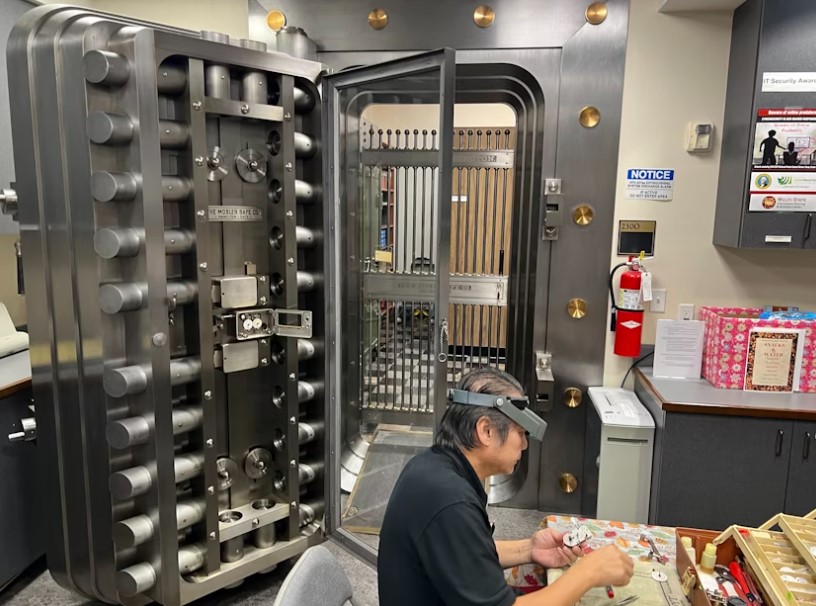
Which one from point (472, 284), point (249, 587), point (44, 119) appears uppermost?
point (44, 119)

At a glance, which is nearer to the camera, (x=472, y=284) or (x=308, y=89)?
(x=308, y=89)

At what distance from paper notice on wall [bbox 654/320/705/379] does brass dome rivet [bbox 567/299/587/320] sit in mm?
347

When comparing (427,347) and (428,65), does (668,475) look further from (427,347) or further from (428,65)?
(428,65)

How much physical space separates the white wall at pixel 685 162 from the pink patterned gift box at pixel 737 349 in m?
0.27

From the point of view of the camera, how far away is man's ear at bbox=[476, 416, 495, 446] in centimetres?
129

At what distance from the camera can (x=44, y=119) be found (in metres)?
1.74

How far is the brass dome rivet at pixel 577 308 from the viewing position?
2.80 meters

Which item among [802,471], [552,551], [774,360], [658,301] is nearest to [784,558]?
[552,551]

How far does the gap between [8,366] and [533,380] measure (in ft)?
7.71

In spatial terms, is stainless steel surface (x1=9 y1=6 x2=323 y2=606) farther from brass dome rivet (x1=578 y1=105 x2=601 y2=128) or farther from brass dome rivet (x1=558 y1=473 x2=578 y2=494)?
brass dome rivet (x1=558 y1=473 x2=578 y2=494)

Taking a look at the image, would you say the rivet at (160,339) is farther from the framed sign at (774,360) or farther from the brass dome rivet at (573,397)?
the framed sign at (774,360)

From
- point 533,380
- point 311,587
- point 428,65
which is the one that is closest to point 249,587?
point 311,587

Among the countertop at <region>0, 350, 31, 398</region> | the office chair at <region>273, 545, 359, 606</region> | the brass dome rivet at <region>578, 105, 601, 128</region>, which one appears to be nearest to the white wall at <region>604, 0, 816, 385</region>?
the brass dome rivet at <region>578, 105, 601, 128</region>

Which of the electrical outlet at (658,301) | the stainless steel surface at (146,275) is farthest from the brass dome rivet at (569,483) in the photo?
the stainless steel surface at (146,275)
